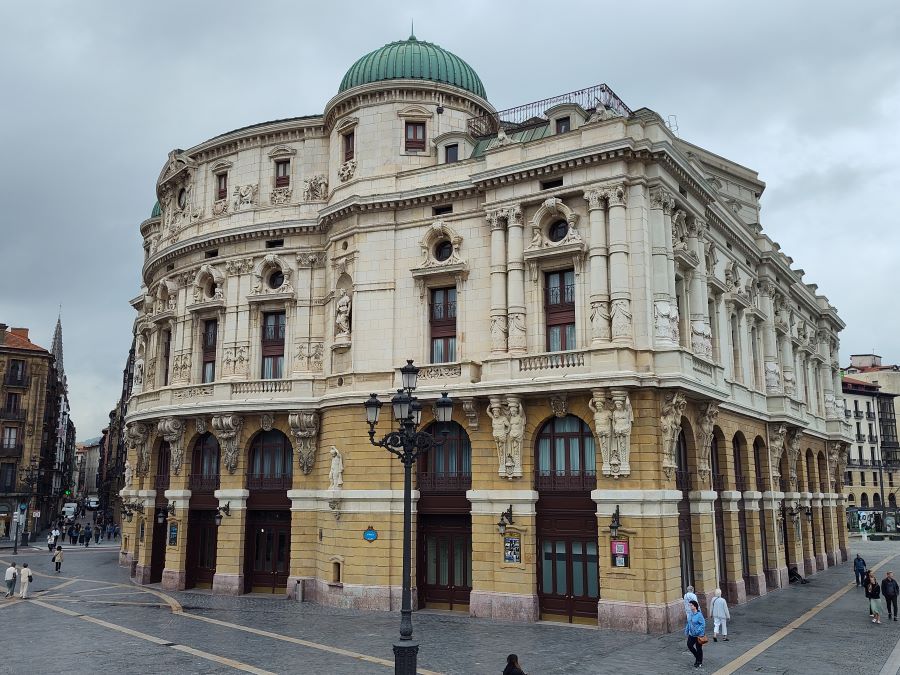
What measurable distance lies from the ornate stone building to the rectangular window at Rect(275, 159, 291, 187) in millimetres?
208

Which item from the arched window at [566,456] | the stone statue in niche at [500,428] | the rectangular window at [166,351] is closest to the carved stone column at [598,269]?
the arched window at [566,456]

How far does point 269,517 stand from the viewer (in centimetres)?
3709

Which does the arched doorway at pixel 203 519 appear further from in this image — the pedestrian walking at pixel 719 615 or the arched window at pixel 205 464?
the pedestrian walking at pixel 719 615

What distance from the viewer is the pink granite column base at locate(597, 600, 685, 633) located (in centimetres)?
2642

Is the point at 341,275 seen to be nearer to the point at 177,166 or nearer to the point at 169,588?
the point at 177,166

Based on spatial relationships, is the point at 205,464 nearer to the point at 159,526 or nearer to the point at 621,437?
the point at 159,526

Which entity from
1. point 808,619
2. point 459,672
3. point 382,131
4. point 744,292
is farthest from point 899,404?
point 459,672

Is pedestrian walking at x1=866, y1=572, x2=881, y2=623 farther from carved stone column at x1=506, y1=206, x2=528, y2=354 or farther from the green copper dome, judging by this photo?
the green copper dome

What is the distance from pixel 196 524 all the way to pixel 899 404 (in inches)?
4111

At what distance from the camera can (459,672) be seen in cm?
2125

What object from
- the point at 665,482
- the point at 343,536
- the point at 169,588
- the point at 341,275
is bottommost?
the point at 169,588

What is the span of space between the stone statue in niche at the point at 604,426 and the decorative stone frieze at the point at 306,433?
544 inches

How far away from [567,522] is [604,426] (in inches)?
163

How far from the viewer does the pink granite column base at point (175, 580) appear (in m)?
38.3
